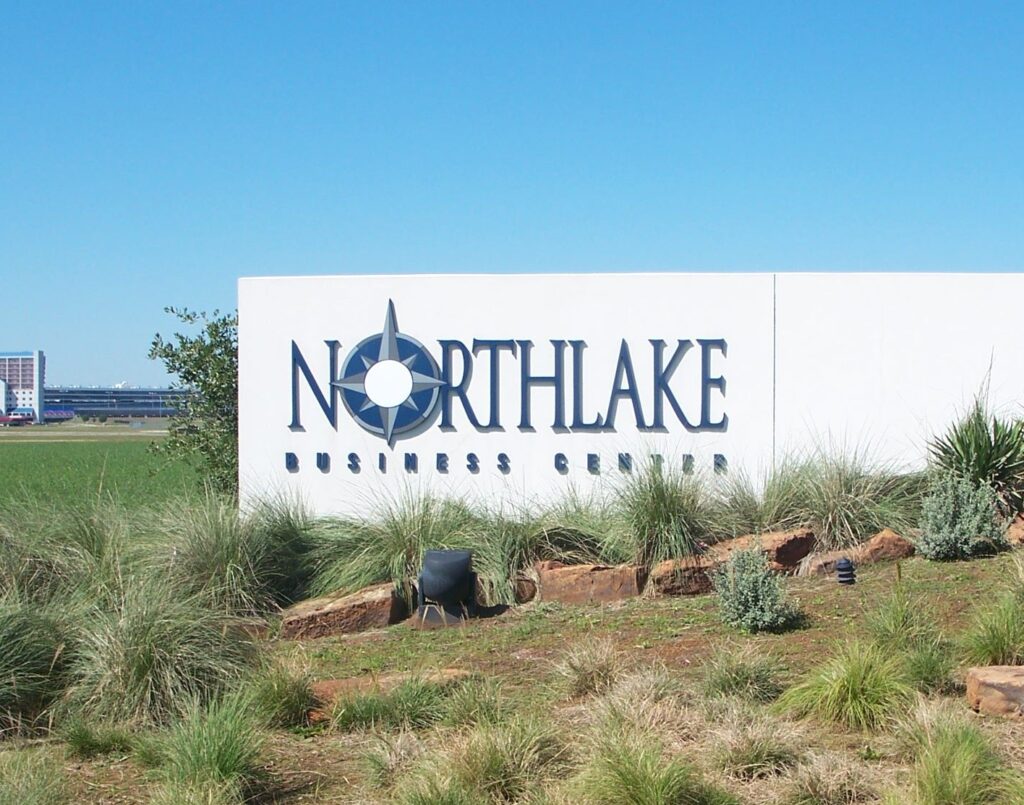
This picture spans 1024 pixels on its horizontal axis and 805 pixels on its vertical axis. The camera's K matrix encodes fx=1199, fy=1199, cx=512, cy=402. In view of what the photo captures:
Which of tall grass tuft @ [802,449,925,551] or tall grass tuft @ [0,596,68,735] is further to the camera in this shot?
tall grass tuft @ [802,449,925,551]

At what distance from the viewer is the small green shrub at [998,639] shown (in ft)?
23.7

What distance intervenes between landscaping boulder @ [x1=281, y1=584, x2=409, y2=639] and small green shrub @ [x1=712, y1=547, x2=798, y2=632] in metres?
2.93

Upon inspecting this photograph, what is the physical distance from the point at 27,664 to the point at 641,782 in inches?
158

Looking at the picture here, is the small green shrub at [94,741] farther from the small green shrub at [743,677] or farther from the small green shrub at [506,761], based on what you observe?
the small green shrub at [743,677]

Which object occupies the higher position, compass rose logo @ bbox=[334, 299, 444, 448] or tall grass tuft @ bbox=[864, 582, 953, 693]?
compass rose logo @ bbox=[334, 299, 444, 448]

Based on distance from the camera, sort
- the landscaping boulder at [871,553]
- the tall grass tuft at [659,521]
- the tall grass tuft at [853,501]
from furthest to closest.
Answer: the tall grass tuft at [853,501]
the tall grass tuft at [659,521]
the landscaping boulder at [871,553]

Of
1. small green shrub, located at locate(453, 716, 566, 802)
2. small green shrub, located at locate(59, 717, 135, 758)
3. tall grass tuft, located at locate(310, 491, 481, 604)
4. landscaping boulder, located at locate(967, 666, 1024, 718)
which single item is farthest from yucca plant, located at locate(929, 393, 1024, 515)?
small green shrub, located at locate(59, 717, 135, 758)

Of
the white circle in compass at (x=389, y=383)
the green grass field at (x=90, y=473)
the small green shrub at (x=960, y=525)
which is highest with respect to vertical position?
the white circle in compass at (x=389, y=383)

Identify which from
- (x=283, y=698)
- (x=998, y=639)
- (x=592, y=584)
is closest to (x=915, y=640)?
(x=998, y=639)

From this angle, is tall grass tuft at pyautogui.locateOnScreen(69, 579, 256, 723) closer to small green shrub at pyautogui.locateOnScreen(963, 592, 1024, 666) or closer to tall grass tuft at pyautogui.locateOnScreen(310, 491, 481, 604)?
tall grass tuft at pyautogui.locateOnScreen(310, 491, 481, 604)

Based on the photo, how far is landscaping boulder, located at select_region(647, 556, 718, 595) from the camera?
1059 centimetres

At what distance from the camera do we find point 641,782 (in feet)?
17.1

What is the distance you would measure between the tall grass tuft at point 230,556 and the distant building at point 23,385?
5908 inches

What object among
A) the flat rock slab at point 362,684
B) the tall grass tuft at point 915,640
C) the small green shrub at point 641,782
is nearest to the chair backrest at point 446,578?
the flat rock slab at point 362,684
